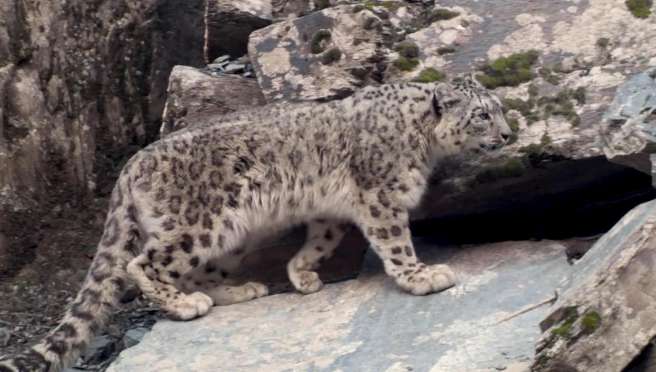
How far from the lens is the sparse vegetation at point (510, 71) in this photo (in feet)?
21.9

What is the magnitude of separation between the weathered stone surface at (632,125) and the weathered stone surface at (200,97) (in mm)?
2830

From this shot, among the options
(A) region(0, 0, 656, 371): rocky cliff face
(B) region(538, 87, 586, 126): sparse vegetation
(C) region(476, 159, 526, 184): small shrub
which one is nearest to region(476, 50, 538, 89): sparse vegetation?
(A) region(0, 0, 656, 371): rocky cliff face

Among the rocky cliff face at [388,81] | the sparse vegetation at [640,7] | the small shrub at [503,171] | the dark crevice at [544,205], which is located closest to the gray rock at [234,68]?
the rocky cliff face at [388,81]

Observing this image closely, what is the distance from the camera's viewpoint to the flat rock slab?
5.27 meters

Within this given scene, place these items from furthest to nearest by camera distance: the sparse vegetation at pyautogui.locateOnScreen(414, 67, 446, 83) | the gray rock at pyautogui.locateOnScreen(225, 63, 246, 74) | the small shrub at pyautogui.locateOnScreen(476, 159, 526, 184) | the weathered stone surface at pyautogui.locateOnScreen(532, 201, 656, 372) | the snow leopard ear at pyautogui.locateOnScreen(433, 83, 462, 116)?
the gray rock at pyautogui.locateOnScreen(225, 63, 246, 74)
the sparse vegetation at pyautogui.locateOnScreen(414, 67, 446, 83)
the snow leopard ear at pyautogui.locateOnScreen(433, 83, 462, 116)
the small shrub at pyautogui.locateOnScreen(476, 159, 526, 184)
the weathered stone surface at pyautogui.locateOnScreen(532, 201, 656, 372)

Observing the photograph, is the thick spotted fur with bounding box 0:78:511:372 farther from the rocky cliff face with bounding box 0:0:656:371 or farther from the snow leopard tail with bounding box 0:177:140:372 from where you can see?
the rocky cliff face with bounding box 0:0:656:371

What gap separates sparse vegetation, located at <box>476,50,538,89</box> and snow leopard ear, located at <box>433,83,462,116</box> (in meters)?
0.35

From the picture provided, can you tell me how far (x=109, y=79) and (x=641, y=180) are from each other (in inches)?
156

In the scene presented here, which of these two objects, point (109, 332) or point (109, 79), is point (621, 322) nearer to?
point (109, 332)

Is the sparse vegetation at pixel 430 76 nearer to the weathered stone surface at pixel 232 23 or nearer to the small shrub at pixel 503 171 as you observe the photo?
the small shrub at pixel 503 171

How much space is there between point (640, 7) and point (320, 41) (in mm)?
2068

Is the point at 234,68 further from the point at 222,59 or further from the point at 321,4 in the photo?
the point at 321,4

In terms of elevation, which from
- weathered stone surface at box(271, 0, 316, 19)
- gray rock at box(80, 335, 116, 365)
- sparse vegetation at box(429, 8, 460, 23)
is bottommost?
gray rock at box(80, 335, 116, 365)

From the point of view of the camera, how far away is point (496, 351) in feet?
16.6
